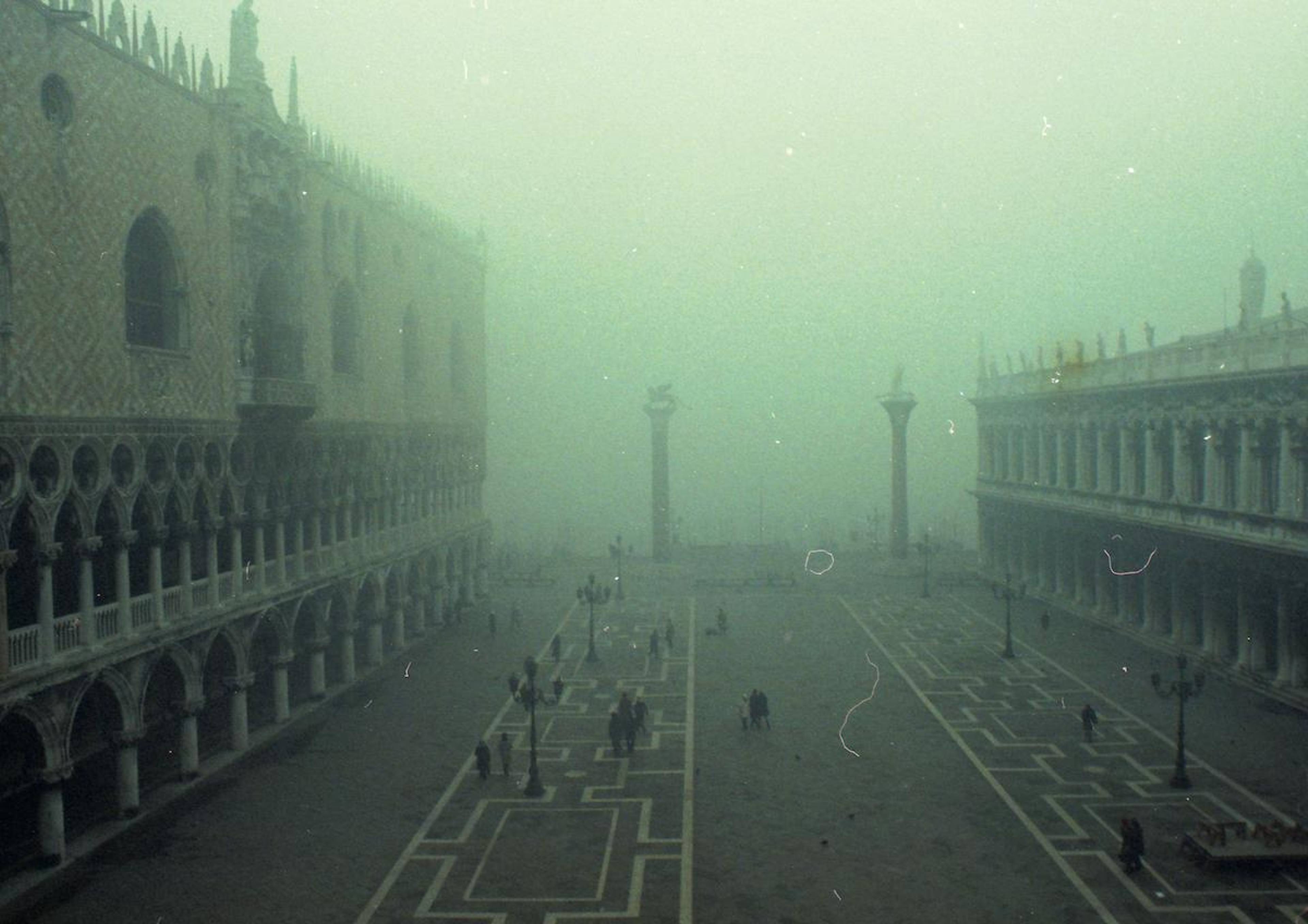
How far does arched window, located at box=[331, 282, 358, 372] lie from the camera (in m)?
29.2

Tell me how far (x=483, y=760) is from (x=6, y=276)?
36.3ft

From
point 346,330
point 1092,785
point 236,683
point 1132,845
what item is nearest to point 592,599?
point 346,330

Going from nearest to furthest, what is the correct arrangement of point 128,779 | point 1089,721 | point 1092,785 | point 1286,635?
point 128,779 < point 1092,785 < point 1089,721 < point 1286,635

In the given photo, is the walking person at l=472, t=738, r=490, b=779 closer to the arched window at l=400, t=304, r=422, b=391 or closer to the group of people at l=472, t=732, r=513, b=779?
the group of people at l=472, t=732, r=513, b=779

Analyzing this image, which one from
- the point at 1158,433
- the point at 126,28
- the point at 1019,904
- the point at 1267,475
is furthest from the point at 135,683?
the point at 1158,433

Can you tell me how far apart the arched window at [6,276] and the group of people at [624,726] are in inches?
498

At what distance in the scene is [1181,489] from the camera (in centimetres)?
2998

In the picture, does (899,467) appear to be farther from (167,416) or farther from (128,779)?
(128,779)

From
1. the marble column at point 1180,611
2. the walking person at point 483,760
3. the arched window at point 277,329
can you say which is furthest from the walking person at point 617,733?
the marble column at point 1180,611

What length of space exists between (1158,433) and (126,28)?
27.0 meters

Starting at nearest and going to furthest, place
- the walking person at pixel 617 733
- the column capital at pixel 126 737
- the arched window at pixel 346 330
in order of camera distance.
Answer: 1. the column capital at pixel 126 737
2. the walking person at pixel 617 733
3. the arched window at pixel 346 330

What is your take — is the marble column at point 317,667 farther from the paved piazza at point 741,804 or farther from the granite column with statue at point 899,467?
the granite column with statue at point 899,467

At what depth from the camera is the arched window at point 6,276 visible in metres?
15.1

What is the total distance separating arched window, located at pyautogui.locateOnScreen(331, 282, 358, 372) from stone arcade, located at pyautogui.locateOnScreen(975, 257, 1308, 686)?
21813 mm
